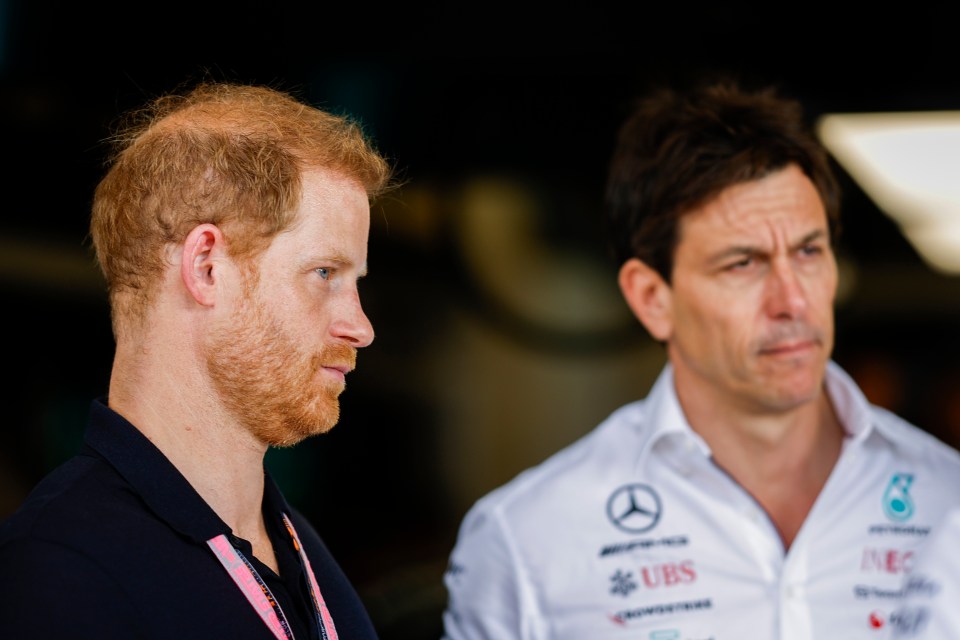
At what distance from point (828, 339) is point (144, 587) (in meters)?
1.36

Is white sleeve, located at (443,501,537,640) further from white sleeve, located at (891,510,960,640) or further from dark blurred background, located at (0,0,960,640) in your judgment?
dark blurred background, located at (0,0,960,640)

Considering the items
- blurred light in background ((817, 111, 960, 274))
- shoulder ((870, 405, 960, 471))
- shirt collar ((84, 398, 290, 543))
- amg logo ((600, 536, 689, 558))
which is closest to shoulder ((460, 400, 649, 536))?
amg logo ((600, 536, 689, 558))

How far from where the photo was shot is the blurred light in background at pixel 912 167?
3639 millimetres

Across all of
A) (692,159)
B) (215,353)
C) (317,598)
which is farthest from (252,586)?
(692,159)

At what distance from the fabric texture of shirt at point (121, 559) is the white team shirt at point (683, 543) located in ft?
2.57

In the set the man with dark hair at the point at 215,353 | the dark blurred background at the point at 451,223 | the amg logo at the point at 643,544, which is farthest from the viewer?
the dark blurred background at the point at 451,223

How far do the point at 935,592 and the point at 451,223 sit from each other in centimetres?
272

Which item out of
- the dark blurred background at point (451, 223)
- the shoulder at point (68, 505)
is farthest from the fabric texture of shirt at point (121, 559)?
the dark blurred background at point (451, 223)

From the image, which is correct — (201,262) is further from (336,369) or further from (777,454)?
(777,454)

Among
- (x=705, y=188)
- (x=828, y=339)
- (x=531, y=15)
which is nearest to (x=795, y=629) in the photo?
(x=828, y=339)

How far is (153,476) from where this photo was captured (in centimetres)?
127

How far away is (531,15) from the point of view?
11.2 ft

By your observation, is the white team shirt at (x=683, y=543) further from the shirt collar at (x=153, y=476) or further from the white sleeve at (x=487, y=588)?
the shirt collar at (x=153, y=476)

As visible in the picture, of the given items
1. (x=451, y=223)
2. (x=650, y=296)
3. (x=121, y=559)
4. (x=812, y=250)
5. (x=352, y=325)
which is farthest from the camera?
(x=451, y=223)
